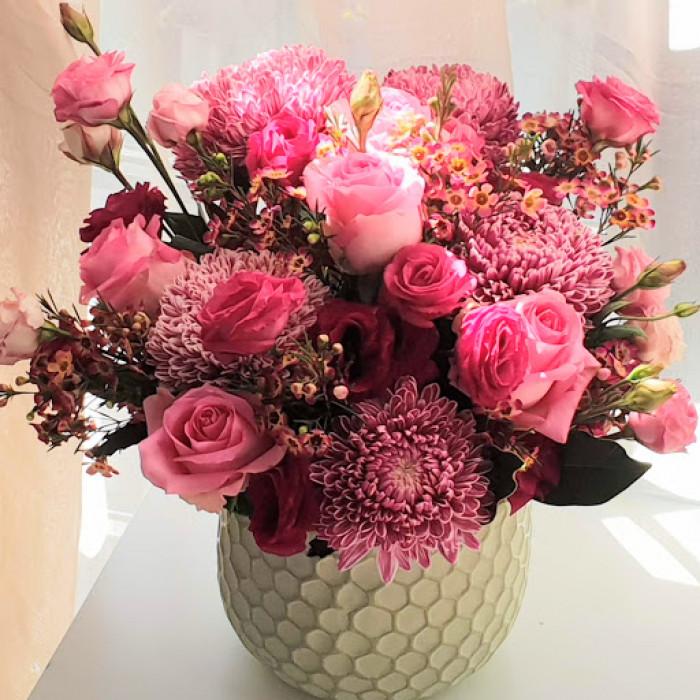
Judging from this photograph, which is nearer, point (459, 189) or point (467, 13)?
point (459, 189)

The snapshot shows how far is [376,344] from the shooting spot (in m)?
0.54

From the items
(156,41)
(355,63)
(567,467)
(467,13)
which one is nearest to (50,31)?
(156,41)

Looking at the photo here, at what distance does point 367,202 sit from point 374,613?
27 cm

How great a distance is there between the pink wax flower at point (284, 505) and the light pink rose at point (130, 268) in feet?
0.42

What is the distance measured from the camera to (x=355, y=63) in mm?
951

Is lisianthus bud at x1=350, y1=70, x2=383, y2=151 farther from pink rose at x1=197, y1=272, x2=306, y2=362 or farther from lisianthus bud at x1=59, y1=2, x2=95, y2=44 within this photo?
lisianthus bud at x1=59, y1=2, x2=95, y2=44

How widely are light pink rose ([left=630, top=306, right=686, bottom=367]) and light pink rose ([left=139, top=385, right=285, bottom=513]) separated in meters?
0.25

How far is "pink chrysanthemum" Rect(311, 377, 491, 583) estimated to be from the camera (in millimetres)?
498

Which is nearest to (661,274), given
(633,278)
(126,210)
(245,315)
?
(633,278)

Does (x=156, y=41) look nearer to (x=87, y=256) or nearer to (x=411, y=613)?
(x=87, y=256)

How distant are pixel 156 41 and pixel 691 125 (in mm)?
585

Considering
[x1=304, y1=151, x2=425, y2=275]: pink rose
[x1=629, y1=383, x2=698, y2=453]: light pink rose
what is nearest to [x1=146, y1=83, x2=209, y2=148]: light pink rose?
[x1=304, y1=151, x2=425, y2=275]: pink rose

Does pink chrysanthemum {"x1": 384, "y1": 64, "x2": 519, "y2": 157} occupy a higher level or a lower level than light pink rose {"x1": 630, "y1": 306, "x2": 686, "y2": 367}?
higher

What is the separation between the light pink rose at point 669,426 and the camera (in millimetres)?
589
